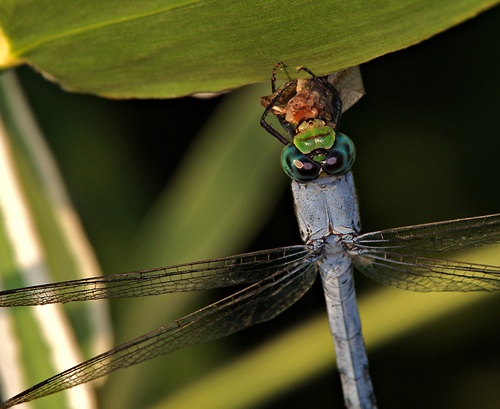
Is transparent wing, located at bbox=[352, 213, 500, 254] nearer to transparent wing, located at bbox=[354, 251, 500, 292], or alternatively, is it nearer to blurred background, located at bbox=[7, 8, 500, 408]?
transparent wing, located at bbox=[354, 251, 500, 292]

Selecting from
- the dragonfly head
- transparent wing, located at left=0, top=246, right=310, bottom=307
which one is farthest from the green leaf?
transparent wing, located at left=0, top=246, right=310, bottom=307

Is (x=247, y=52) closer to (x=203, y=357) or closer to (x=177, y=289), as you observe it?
(x=177, y=289)

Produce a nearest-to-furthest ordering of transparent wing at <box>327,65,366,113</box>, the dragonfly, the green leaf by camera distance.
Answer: the green leaf → transparent wing at <box>327,65,366,113</box> → the dragonfly

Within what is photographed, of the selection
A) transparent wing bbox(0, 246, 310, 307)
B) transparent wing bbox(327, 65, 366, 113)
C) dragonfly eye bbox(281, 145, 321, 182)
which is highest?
transparent wing bbox(327, 65, 366, 113)

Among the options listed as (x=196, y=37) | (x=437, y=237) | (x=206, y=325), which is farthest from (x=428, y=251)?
(x=196, y=37)

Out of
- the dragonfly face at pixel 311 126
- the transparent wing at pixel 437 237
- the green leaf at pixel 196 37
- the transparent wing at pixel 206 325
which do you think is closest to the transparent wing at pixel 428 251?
the transparent wing at pixel 437 237

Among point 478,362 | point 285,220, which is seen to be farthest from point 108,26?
point 478,362

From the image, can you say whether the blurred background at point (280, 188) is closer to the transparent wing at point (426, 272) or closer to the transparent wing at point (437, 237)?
→ the transparent wing at point (426, 272)
